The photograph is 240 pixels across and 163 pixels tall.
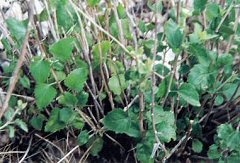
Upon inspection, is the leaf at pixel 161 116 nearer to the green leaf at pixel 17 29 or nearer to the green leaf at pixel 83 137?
the green leaf at pixel 83 137

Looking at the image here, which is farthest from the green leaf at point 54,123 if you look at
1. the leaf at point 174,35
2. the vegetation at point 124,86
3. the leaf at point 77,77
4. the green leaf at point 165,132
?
the leaf at point 174,35

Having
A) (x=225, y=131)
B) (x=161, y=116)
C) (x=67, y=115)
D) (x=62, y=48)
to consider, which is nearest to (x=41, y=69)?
(x=62, y=48)

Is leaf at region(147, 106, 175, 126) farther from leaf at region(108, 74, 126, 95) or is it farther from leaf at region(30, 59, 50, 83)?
leaf at region(30, 59, 50, 83)

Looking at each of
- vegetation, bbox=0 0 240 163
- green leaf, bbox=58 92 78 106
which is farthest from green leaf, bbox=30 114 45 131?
green leaf, bbox=58 92 78 106

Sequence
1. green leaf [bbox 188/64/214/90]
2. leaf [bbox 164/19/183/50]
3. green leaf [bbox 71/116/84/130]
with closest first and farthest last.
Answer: leaf [bbox 164/19/183/50], green leaf [bbox 188/64/214/90], green leaf [bbox 71/116/84/130]

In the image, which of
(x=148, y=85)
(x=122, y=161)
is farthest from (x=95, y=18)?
(x=122, y=161)

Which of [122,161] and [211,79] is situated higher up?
[211,79]

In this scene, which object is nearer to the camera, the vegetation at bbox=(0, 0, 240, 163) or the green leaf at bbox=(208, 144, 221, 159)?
the vegetation at bbox=(0, 0, 240, 163)

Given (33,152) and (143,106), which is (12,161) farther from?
(143,106)
